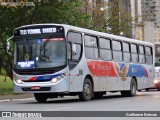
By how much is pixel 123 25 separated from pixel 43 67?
79.6ft

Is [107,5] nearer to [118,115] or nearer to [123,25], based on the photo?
[123,25]

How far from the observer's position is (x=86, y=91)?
70.5ft

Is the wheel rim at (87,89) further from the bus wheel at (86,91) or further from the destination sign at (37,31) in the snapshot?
the destination sign at (37,31)

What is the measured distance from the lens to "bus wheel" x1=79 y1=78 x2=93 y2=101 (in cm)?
2130

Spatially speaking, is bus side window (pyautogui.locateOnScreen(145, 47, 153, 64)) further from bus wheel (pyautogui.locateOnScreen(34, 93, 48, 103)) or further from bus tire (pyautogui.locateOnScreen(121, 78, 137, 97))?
bus wheel (pyautogui.locateOnScreen(34, 93, 48, 103))

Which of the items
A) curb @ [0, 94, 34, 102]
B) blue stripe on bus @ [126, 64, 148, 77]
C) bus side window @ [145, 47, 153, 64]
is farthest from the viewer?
bus side window @ [145, 47, 153, 64]

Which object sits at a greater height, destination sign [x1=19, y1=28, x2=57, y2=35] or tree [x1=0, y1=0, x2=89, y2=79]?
tree [x1=0, y1=0, x2=89, y2=79]

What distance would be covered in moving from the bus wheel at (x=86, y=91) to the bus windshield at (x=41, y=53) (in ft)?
6.85

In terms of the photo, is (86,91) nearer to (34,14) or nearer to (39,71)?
(39,71)

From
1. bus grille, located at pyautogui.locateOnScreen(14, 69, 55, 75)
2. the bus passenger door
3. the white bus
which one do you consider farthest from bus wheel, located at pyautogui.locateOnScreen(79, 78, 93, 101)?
Answer: bus grille, located at pyautogui.locateOnScreen(14, 69, 55, 75)

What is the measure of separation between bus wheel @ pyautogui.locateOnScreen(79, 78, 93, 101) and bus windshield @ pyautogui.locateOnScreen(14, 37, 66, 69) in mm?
2086

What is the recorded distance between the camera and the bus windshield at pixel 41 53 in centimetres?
1984

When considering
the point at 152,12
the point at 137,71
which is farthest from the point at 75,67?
the point at 152,12

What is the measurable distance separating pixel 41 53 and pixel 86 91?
3025 mm
